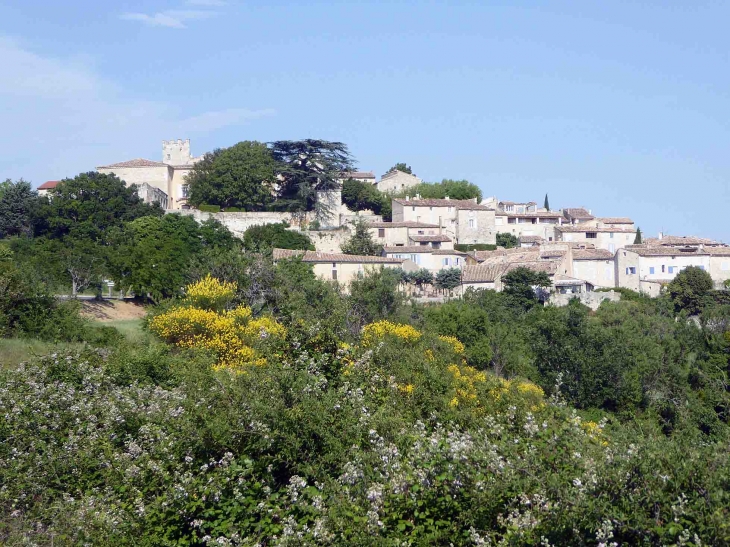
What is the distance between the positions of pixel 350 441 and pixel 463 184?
77.5 metres

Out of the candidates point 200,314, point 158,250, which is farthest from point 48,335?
point 158,250

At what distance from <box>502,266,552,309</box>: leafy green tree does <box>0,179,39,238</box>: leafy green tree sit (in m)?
33.8

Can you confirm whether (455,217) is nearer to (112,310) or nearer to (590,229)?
(590,229)

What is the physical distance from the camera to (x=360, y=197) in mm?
76250

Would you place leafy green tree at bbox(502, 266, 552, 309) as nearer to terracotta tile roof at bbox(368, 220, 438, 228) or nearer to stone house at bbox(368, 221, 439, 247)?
stone house at bbox(368, 221, 439, 247)

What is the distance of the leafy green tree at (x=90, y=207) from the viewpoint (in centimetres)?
5841

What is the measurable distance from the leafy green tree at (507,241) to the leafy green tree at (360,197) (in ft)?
35.6

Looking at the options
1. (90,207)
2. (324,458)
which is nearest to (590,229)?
(90,207)

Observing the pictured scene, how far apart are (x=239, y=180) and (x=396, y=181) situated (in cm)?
2689

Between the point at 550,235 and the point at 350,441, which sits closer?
the point at 350,441

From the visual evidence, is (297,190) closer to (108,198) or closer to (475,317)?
(108,198)

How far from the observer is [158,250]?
48.3 m

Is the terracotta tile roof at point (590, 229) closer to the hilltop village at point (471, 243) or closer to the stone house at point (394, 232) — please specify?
the hilltop village at point (471, 243)

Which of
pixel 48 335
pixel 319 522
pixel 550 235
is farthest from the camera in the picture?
pixel 550 235
